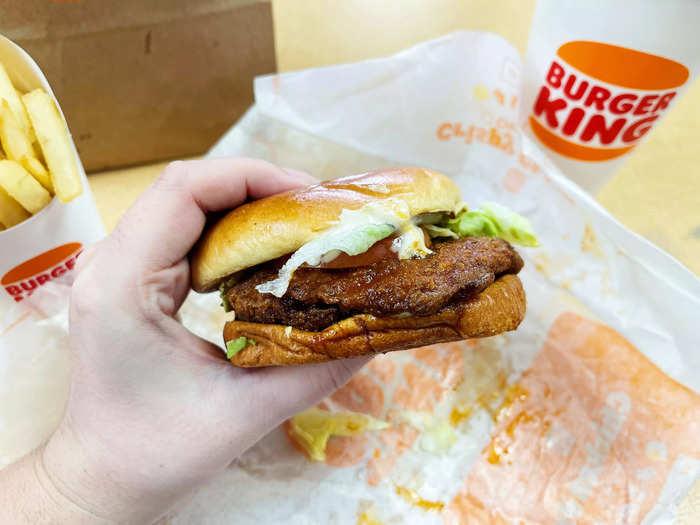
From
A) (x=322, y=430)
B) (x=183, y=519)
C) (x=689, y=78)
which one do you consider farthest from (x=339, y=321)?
(x=689, y=78)

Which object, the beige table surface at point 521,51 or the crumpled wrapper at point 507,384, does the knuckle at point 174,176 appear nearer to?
the crumpled wrapper at point 507,384

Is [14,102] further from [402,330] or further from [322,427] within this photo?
[322,427]

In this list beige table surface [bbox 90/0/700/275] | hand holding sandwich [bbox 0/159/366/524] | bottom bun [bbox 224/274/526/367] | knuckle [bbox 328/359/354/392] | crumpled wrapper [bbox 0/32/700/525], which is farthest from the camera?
beige table surface [bbox 90/0/700/275]

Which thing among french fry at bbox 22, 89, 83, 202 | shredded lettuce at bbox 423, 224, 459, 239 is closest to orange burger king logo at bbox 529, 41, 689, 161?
shredded lettuce at bbox 423, 224, 459, 239

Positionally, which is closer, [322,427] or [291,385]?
[291,385]

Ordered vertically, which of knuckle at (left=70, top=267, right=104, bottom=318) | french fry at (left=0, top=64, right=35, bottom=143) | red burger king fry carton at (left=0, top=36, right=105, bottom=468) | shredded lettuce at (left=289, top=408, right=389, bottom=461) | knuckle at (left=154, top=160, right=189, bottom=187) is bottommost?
shredded lettuce at (left=289, top=408, right=389, bottom=461)

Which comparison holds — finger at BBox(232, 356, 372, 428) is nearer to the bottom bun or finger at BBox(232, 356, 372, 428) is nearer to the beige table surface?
the bottom bun

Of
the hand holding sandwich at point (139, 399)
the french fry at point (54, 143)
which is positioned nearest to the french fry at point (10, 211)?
the french fry at point (54, 143)

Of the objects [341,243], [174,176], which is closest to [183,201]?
[174,176]
